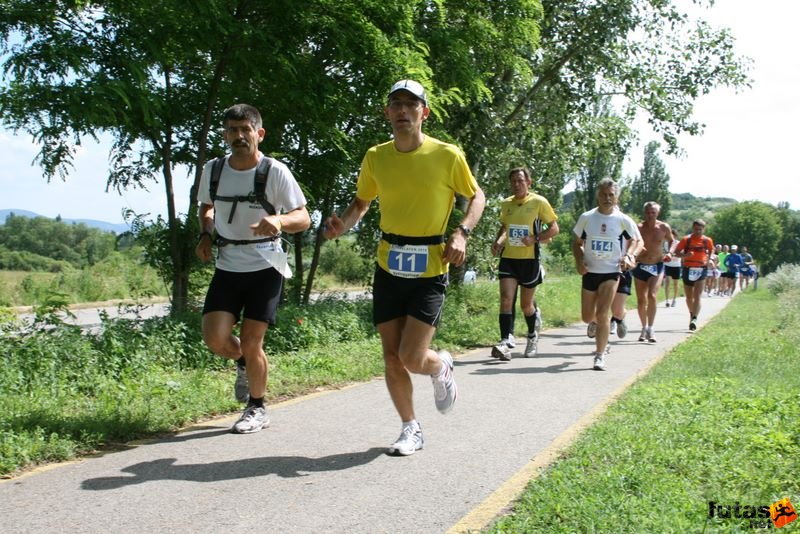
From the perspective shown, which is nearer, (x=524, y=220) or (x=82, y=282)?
(x=524, y=220)

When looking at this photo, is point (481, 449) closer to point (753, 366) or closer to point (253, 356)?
point (253, 356)

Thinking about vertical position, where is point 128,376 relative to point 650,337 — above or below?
above

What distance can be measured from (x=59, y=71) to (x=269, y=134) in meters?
3.51

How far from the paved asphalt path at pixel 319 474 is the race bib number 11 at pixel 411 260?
3.95 feet

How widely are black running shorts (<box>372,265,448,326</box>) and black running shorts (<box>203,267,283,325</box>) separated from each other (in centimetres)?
87

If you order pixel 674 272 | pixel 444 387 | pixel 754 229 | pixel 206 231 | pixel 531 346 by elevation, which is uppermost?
pixel 754 229

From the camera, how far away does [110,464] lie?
4.82 metres

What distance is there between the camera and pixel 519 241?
33.6 ft

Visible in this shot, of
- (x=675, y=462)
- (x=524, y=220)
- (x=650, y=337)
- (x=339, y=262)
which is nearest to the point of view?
(x=675, y=462)

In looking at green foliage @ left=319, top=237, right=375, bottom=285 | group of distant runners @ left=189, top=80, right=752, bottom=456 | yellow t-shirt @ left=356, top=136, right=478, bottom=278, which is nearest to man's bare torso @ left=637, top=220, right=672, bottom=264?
green foliage @ left=319, top=237, right=375, bottom=285

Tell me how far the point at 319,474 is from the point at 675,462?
211 cm

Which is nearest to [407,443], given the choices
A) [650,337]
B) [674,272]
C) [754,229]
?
[650,337]

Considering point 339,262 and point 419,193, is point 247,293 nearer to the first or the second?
point 419,193

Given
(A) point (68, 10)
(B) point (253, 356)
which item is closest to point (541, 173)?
(A) point (68, 10)
